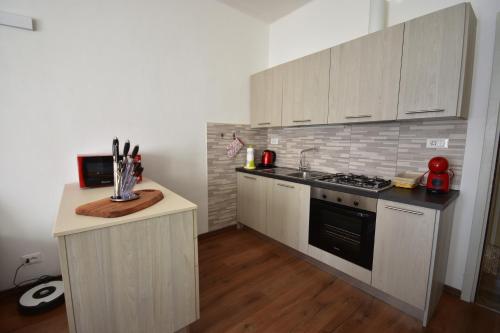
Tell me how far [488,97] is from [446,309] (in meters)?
1.61

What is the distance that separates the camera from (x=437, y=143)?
179 centimetres

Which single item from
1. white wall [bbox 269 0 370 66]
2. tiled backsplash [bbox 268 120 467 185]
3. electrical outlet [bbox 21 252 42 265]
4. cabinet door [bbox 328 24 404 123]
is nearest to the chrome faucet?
tiled backsplash [bbox 268 120 467 185]

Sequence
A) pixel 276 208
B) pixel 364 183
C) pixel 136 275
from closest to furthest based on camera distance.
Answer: pixel 136 275 → pixel 364 183 → pixel 276 208

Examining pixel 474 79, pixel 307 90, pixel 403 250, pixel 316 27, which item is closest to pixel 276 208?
pixel 403 250

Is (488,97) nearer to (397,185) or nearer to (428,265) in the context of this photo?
(397,185)

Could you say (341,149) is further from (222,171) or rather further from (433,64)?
(222,171)

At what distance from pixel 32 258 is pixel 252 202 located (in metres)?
2.10

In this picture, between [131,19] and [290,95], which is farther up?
[131,19]

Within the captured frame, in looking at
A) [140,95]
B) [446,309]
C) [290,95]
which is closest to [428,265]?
[446,309]

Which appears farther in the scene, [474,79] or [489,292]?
[489,292]

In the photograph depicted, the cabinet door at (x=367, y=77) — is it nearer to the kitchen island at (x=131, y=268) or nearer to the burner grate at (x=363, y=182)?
the burner grate at (x=363, y=182)

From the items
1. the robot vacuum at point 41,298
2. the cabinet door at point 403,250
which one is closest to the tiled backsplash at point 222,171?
the robot vacuum at point 41,298

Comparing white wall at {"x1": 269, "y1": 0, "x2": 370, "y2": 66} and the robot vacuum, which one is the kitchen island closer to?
the robot vacuum

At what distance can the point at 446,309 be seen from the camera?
1653 millimetres
